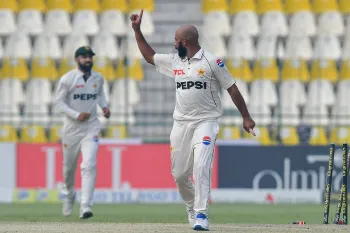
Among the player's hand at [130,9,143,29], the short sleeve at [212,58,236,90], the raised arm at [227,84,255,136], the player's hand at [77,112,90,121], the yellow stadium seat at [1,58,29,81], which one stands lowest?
the player's hand at [77,112,90,121]

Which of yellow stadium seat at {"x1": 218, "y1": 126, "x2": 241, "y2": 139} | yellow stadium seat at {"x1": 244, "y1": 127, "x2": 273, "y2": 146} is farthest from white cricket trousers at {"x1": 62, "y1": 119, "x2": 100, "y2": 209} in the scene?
yellow stadium seat at {"x1": 244, "y1": 127, "x2": 273, "y2": 146}

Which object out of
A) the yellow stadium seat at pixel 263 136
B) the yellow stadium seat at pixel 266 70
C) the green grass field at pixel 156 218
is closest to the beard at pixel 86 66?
the green grass field at pixel 156 218

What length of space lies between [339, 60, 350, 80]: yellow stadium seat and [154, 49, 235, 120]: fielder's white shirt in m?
11.7

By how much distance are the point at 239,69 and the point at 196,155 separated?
35.0 ft

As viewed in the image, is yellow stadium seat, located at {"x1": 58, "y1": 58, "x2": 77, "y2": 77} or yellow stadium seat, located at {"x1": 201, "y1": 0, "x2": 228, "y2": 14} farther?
yellow stadium seat, located at {"x1": 201, "y1": 0, "x2": 228, "y2": 14}

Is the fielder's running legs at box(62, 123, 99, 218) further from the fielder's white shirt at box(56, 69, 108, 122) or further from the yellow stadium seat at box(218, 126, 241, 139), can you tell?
the yellow stadium seat at box(218, 126, 241, 139)

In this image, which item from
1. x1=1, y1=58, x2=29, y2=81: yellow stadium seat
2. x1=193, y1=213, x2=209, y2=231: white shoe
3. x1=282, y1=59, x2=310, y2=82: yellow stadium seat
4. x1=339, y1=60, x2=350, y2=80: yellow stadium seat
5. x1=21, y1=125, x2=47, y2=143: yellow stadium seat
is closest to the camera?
x1=193, y1=213, x2=209, y2=231: white shoe

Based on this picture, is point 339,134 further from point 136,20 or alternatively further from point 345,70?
point 136,20

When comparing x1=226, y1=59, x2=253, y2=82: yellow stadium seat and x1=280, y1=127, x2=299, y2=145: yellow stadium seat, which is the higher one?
x1=226, y1=59, x2=253, y2=82: yellow stadium seat

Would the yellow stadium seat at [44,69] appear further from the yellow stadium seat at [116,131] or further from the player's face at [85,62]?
the player's face at [85,62]

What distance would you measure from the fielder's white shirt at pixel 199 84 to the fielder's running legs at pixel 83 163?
2.97 meters

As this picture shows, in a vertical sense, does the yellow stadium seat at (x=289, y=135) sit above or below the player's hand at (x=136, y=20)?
below

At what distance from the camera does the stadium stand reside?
18.7 m

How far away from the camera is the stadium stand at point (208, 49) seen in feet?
61.3
